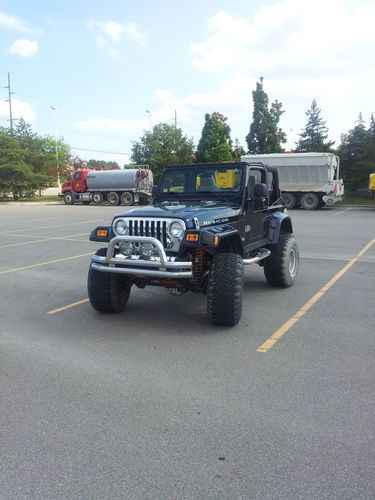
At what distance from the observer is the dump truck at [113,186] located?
35094 mm

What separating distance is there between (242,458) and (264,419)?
0.54 m

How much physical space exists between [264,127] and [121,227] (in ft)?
126

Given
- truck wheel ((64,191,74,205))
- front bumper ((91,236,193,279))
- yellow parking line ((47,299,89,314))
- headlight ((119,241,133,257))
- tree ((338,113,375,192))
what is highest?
tree ((338,113,375,192))

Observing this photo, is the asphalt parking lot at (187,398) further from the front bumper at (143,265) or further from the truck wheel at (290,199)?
the truck wheel at (290,199)

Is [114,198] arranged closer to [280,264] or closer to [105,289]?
[280,264]

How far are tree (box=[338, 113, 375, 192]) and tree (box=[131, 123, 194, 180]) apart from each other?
17.2 m

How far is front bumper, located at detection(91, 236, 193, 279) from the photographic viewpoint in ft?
17.0

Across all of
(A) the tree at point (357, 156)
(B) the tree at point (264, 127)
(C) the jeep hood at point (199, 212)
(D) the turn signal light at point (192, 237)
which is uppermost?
(B) the tree at point (264, 127)

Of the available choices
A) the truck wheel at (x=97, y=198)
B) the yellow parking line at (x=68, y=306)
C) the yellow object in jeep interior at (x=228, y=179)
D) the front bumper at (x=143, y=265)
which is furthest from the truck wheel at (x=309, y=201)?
the front bumper at (x=143, y=265)

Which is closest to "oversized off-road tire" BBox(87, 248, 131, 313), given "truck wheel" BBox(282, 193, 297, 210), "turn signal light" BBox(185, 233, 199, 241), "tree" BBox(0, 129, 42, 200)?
"turn signal light" BBox(185, 233, 199, 241)

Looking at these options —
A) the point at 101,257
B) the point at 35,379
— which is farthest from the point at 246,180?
the point at 35,379

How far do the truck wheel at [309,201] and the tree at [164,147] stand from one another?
24162 mm

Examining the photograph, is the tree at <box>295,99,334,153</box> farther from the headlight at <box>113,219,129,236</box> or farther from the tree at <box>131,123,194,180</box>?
the headlight at <box>113,219,129,236</box>

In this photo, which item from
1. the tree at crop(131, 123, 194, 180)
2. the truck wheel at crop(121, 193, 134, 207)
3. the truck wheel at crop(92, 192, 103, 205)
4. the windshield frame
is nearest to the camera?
the windshield frame
